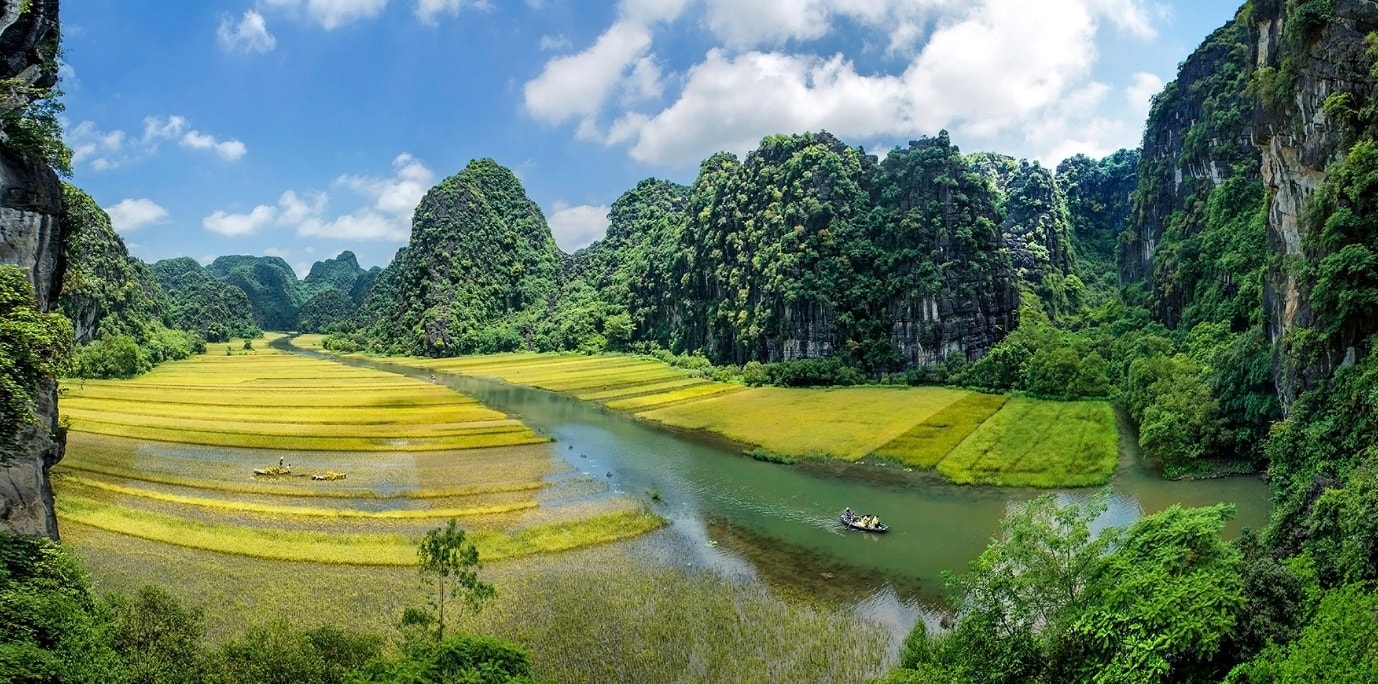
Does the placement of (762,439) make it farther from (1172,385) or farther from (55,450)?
(55,450)

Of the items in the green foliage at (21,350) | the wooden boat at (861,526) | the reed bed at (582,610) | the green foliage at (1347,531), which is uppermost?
the green foliage at (21,350)

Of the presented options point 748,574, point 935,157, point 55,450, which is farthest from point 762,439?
point 935,157

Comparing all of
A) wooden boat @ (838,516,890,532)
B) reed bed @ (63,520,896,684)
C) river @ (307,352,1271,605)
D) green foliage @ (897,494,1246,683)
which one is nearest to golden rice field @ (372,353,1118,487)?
river @ (307,352,1271,605)

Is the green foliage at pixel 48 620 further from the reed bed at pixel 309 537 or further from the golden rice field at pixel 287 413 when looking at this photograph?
the golden rice field at pixel 287 413

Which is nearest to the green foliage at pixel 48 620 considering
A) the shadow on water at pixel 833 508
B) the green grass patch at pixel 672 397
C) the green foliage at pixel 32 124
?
the green foliage at pixel 32 124

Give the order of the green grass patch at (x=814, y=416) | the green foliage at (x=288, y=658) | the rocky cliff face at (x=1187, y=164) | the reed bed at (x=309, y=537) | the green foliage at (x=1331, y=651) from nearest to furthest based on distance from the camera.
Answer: the green foliage at (x=1331, y=651)
the green foliage at (x=288, y=658)
the reed bed at (x=309, y=537)
the green grass patch at (x=814, y=416)
the rocky cliff face at (x=1187, y=164)

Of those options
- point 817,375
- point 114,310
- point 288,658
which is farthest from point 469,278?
point 288,658

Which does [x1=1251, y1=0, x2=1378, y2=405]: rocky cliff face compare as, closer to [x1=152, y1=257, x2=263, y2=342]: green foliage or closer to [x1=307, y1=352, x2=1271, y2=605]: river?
[x1=307, y1=352, x2=1271, y2=605]: river
